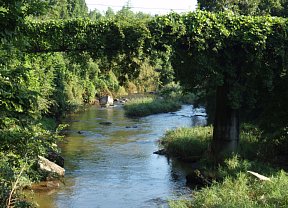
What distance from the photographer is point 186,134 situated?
20.3m

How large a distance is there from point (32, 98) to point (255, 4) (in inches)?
1070

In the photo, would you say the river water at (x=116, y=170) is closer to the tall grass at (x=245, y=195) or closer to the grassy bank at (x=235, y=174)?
the grassy bank at (x=235, y=174)

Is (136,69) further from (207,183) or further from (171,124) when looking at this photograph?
(171,124)

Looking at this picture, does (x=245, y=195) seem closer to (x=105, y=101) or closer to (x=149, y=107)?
(x=149, y=107)

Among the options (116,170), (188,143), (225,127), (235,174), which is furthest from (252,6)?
(235,174)

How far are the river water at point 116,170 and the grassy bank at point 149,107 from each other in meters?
5.75

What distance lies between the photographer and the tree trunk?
15.8 metres

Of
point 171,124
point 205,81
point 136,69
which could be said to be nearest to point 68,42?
point 136,69

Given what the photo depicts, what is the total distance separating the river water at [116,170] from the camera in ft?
41.8

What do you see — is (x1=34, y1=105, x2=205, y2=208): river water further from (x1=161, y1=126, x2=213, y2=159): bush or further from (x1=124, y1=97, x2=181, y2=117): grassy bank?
(x1=124, y1=97, x2=181, y2=117): grassy bank

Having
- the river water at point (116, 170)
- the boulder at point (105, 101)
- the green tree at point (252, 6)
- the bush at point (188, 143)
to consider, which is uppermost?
the green tree at point (252, 6)

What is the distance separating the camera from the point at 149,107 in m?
36.8

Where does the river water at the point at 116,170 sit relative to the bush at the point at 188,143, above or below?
below

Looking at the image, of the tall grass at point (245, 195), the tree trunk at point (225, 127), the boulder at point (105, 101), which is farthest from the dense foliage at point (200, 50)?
the boulder at point (105, 101)
